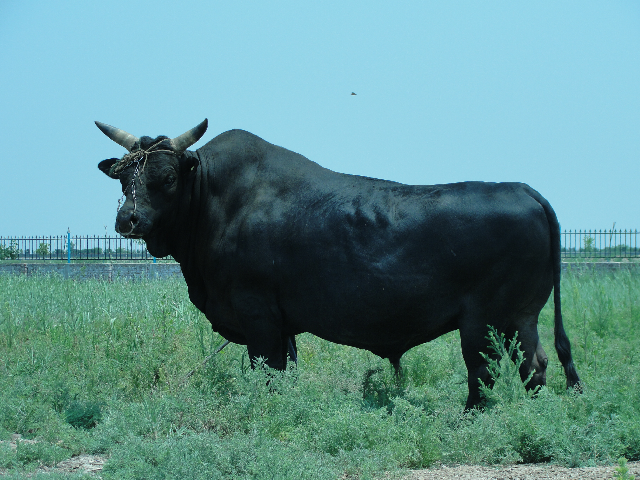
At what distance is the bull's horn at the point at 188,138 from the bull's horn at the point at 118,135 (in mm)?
470

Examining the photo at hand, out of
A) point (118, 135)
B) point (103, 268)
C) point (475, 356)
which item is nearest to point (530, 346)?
point (475, 356)

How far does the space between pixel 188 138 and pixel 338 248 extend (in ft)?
5.80

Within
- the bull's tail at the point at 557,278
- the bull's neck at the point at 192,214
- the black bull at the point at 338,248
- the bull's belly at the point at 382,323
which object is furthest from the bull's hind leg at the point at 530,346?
the bull's neck at the point at 192,214

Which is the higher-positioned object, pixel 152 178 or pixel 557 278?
pixel 152 178

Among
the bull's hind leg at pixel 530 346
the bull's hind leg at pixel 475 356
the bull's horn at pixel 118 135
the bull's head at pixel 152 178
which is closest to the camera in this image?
the bull's hind leg at pixel 475 356

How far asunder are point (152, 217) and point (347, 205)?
173cm

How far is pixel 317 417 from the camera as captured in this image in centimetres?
449

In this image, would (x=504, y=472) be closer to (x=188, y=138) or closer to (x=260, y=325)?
(x=260, y=325)

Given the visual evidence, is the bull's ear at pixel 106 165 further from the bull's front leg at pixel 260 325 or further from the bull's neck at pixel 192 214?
the bull's front leg at pixel 260 325

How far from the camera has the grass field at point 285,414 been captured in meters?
3.78

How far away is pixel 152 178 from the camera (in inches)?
217

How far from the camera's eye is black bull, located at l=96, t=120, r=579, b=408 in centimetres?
502

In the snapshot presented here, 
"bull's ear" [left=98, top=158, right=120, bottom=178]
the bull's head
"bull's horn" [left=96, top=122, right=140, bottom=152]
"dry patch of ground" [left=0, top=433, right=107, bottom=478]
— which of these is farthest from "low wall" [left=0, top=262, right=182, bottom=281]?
"dry patch of ground" [left=0, top=433, right=107, bottom=478]

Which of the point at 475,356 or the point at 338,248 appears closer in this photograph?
the point at 475,356
